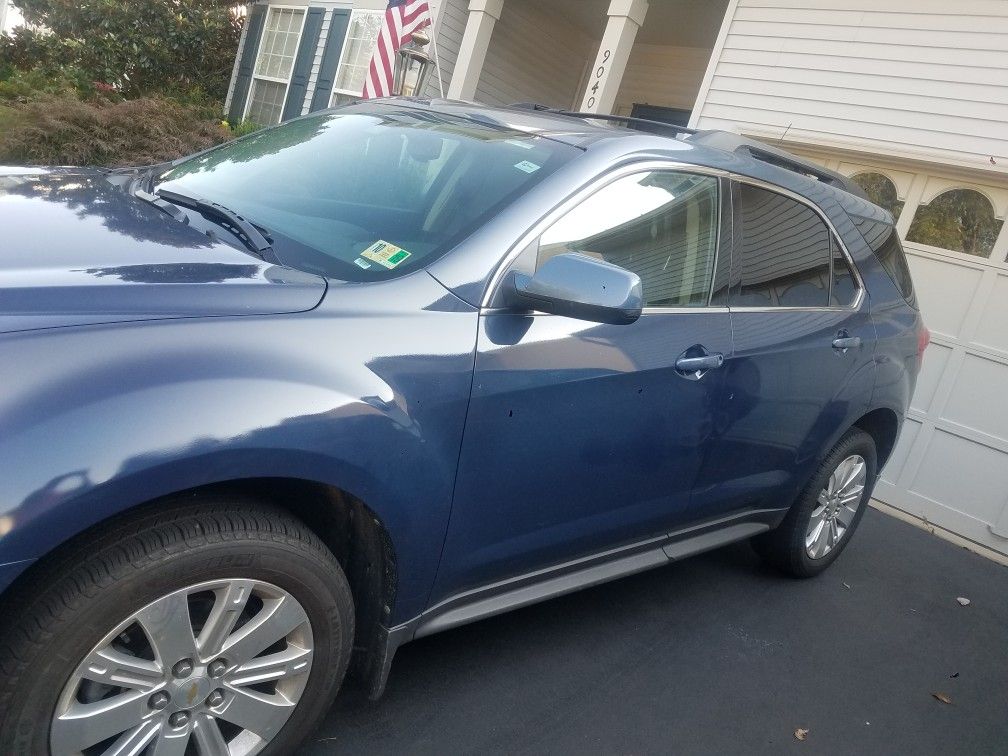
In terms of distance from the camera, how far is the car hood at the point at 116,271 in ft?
5.38

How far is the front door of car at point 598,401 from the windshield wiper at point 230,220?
60cm

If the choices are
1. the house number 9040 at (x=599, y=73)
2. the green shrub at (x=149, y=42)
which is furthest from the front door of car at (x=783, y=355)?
the green shrub at (x=149, y=42)

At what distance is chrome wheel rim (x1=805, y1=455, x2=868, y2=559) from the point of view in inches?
155

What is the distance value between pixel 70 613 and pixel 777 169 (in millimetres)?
2789

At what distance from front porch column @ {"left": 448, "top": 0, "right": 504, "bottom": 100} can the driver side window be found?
714 centimetres

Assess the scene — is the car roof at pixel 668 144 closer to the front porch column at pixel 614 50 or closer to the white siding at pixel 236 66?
the front porch column at pixel 614 50

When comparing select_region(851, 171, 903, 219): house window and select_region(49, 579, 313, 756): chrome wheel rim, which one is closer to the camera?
select_region(49, 579, 313, 756): chrome wheel rim

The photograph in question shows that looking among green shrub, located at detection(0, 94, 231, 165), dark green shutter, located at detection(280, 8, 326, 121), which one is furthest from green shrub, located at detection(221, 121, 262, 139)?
green shrub, located at detection(0, 94, 231, 165)

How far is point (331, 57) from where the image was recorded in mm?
11719

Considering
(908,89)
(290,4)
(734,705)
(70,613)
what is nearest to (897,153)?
(908,89)

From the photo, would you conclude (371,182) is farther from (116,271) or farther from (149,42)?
(149,42)

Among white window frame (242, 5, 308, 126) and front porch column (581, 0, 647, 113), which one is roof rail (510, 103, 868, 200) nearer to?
front porch column (581, 0, 647, 113)

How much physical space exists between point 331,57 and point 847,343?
32.7 ft

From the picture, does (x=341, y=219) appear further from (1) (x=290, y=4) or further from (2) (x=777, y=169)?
(1) (x=290, y=4)
